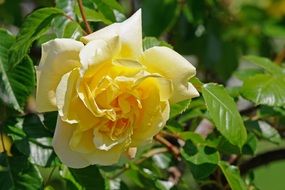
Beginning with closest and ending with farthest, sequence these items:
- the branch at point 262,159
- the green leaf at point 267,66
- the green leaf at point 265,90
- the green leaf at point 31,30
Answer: the green leaf at point 31,30 → the green leaf at point 265,90 → the green leaf at point 267,66 → the branch at point 262,159

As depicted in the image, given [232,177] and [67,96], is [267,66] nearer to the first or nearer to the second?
[232,177]

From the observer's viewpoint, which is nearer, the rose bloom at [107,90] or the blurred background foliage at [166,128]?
the rose bloom at [107,90]

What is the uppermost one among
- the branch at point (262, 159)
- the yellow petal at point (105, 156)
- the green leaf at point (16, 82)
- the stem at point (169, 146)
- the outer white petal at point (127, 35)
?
the outer white petal at point (127, 35)

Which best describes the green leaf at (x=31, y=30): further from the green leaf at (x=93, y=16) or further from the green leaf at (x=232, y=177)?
the green leaf at (x=232, y=177)

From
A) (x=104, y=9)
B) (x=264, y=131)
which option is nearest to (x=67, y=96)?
(x=104, y=9)

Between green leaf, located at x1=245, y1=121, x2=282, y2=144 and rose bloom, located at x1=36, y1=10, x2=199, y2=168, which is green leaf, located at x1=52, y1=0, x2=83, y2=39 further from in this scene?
green leaf, located at x1=245, y1=121, x2=282, y2=144

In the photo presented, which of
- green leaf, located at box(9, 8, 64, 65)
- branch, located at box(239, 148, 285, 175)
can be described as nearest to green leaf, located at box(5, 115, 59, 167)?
green leaf, located at box(9, 8, 64, 65)

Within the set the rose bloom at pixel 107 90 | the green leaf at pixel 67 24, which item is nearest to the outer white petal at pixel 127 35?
the rose bloom at pixel 107 90
